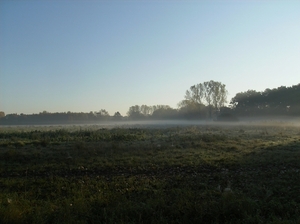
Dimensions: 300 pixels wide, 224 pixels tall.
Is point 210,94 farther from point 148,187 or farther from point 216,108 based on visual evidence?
point 148,187

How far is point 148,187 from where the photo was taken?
9766 mm

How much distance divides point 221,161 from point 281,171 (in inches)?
123

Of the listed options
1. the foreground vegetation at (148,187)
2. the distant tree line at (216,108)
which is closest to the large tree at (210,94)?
the distant tree line at (216,108)

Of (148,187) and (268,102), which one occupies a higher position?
(268,102)

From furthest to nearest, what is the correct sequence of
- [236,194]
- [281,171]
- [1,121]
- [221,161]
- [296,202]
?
[1,121], [221,161], [281,171], [236,194], [296,202]

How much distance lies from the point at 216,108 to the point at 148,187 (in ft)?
341

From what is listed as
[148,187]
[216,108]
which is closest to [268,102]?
[216,108]

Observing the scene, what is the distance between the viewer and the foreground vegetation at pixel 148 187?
277 inches

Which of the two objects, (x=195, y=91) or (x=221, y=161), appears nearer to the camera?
(x=221, y=161)

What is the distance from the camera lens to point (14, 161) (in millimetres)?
15047

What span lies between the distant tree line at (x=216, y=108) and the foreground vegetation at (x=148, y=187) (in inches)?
2924

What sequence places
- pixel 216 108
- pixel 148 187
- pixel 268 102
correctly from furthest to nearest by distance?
pixel 216 108 → pixel 268 102 → pixel 148 187

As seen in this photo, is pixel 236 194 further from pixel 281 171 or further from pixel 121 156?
pixel 121 156

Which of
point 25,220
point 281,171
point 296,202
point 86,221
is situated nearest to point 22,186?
point 25,220
